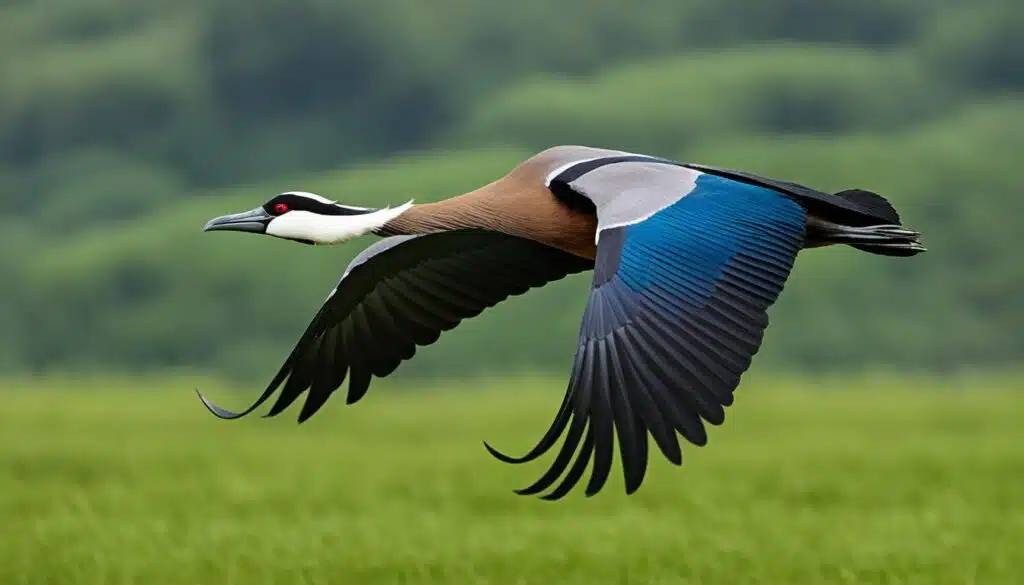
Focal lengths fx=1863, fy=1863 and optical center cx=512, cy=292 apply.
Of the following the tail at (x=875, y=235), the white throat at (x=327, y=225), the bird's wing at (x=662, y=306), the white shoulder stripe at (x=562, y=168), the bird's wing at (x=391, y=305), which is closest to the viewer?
the bird's wing at (x=662, y=306)

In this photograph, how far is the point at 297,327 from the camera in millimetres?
14539

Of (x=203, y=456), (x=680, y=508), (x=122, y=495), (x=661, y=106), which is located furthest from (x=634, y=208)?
(x=661, y=106)

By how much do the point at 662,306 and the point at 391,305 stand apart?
184 centimetres

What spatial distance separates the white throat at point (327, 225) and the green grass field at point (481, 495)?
5.38ft

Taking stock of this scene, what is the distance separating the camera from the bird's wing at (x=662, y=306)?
16.7 feet

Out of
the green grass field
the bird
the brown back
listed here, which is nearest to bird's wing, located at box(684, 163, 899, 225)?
the bird

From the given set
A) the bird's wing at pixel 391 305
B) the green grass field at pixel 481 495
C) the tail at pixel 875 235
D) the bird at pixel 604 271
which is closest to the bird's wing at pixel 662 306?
the bird at pixel 604 271

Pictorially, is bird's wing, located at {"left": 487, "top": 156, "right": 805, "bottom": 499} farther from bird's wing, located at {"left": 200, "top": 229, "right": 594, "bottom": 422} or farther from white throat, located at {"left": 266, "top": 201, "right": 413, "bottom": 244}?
bird's wing, located at {"left": 200, "top": 229, "right": 594, "bottom": 422}

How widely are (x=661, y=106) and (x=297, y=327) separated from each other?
4388mm

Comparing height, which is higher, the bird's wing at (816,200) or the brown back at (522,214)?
the bird's wing at (816,200)

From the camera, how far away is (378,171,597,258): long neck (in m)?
6.25

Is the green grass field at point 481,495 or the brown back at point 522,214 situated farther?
the green grass field at point 481,495

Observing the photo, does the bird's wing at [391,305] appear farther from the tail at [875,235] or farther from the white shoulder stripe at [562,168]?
the tail at [875,235]

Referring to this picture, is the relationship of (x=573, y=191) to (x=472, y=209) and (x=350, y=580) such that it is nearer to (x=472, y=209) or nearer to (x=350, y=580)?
(x=472, y=209)
